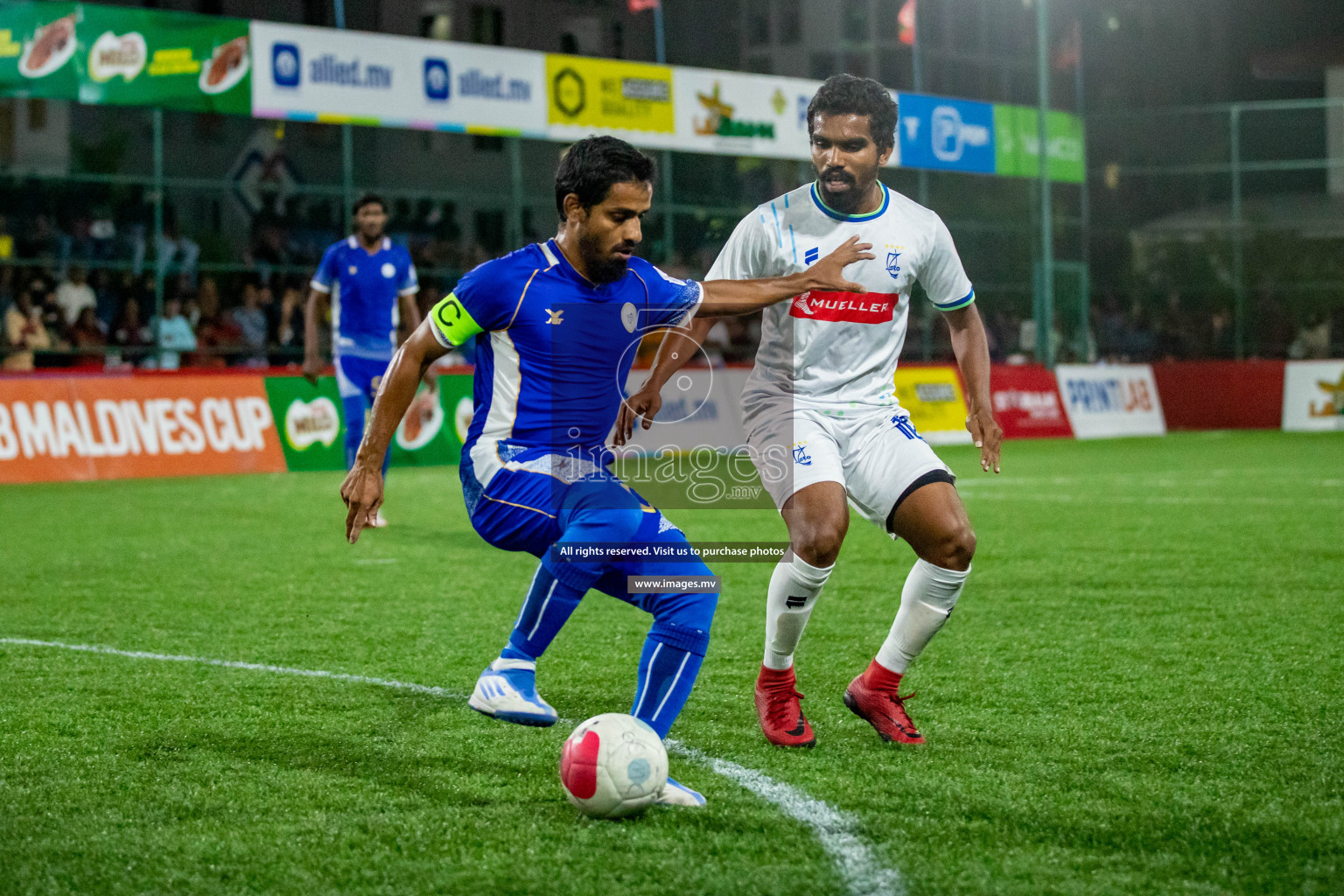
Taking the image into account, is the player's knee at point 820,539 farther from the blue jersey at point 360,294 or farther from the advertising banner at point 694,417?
the advertising banner at point 694,417

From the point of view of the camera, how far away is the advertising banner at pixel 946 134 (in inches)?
984

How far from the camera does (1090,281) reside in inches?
1313

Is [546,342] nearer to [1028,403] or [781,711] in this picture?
[781,711]

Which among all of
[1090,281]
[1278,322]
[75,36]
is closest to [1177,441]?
[1278,322]

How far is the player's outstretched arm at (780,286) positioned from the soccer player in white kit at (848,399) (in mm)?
368

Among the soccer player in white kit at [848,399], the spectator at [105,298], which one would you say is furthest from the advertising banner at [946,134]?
the soccer player in white kit at [848,399]

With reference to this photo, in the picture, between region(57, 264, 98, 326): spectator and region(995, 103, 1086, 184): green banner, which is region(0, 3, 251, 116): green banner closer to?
region(57, 264, 98, 326): spectator

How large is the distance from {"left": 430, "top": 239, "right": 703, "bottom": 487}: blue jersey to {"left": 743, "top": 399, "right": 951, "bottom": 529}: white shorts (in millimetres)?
688

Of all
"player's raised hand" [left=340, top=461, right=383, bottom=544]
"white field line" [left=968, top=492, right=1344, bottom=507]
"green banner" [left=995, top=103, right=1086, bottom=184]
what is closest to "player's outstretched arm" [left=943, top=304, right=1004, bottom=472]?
"player's raised hand" [left=340, top=461, right=383, bottom=544]

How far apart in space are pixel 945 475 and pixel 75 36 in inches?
563

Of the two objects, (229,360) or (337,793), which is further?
(229,360)

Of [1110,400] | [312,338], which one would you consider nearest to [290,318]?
[312,338]

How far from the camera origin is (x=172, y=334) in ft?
58.6

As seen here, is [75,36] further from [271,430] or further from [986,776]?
[986,776]
